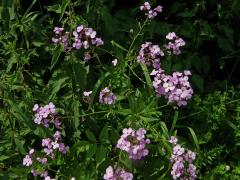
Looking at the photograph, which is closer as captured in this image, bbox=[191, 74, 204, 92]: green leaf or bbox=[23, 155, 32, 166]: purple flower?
bbox=[23, 155, 32, 166]: purple flower

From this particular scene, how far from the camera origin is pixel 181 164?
2781mm

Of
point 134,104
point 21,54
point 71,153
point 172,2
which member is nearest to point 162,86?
point 134,104

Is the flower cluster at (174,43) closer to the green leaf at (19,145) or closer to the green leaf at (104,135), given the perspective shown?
the green leaf at (104,135)

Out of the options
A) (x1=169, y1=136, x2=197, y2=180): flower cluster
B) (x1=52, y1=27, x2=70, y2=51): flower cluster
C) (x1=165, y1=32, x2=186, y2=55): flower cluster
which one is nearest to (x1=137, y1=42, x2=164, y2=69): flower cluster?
(x1=165, y1=32, x2=186, y2=55): flower cluster

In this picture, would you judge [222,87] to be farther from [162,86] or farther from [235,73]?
[162,86]

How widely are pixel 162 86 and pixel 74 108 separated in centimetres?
57

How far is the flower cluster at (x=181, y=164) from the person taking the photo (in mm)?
2777

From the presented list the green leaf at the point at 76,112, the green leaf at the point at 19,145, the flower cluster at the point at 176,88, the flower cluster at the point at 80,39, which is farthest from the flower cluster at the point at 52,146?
the flower cluster at the point at 176,88

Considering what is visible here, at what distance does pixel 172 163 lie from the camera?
2.91 metres

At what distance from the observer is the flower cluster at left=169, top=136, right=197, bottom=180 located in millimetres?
2777

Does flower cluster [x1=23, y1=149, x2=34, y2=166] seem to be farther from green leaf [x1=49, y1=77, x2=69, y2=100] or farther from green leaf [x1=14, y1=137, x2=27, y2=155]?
green leaf [x1=49, y1=77, x2=69, y2=100]

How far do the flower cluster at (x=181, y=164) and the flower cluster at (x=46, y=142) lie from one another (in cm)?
66

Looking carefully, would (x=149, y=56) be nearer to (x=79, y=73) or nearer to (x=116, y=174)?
(x=79, y=73)

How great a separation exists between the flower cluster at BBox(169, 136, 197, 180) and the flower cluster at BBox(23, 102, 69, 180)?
66 centimetres
